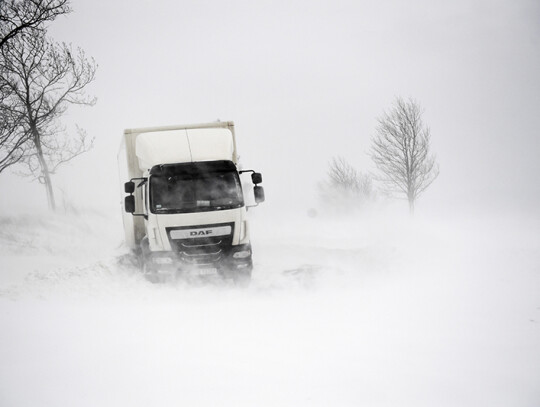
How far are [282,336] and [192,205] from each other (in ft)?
13.0

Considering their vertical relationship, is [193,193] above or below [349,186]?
above

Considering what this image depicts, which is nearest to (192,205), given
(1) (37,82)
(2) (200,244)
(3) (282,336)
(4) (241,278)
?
(2) (200,244)

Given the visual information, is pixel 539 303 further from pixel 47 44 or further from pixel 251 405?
pixel 47 44

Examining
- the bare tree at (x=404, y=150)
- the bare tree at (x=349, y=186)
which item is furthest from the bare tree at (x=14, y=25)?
the bare tree at (x=349, y=186)

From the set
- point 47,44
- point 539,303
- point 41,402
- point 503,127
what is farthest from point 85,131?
point 503,127

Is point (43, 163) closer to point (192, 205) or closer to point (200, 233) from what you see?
point (192, 205)

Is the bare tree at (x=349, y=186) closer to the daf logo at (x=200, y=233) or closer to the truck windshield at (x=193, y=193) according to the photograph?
the truck windshield at (x=193, y=193)

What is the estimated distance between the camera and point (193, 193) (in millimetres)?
8859

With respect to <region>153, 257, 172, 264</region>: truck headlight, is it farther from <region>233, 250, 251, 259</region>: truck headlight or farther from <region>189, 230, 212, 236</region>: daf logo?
<region>233, 250, 251, 259</region>: truck headlight

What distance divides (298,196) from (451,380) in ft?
165

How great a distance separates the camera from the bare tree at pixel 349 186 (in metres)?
32.1

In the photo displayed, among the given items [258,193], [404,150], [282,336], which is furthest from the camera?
[404,150]

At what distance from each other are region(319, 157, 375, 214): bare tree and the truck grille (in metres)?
24.2

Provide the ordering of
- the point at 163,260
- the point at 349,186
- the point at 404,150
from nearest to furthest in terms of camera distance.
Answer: the point at 163,260
the point at 404,150
the point at 349,186
